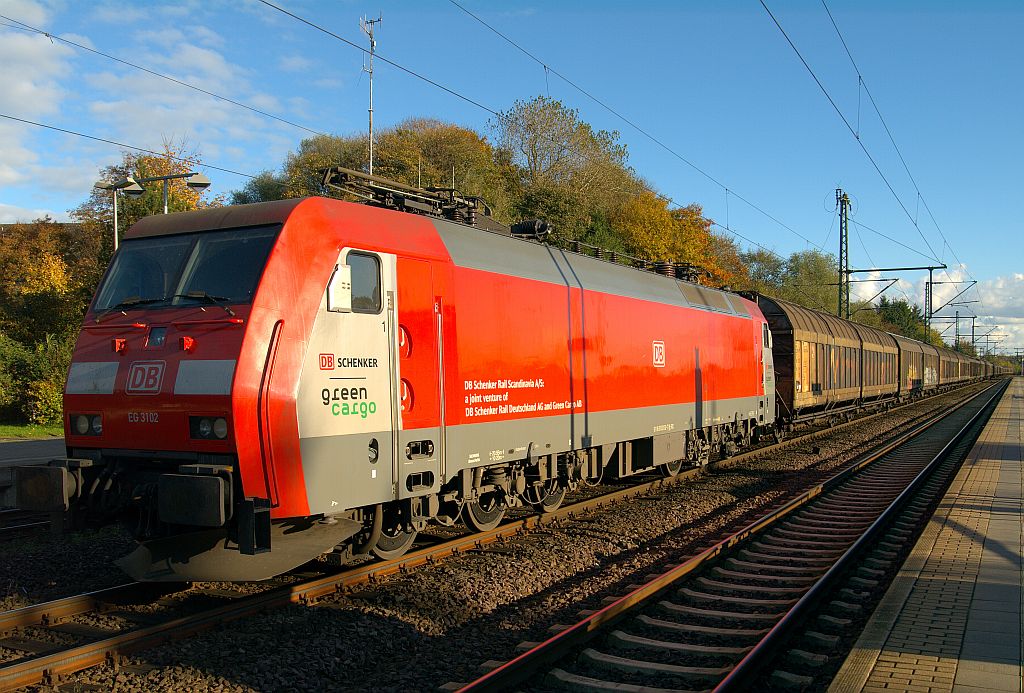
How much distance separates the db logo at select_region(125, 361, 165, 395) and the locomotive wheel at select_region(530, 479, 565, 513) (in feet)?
18.5

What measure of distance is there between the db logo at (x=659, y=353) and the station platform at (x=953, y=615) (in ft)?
14.8

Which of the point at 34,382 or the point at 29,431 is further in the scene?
the point at 34,382

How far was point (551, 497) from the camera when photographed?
11250 millimetres

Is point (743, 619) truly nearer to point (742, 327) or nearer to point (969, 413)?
point (742, 327)

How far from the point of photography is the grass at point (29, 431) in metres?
20.3

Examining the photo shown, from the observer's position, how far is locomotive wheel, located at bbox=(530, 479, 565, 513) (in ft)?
35.8

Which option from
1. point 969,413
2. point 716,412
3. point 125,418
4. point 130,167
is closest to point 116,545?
point 125,418

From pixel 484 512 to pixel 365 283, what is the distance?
3.82 metres

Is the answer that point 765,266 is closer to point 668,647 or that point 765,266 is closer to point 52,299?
point 52,299

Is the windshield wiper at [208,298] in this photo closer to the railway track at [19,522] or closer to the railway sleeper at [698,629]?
the railway sleeper at [698,629]

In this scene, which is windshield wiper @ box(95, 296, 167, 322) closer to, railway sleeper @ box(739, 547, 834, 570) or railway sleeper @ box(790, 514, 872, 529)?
railway sleeper @ box(739, 547, 834, 570)

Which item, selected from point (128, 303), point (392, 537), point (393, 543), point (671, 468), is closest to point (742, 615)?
point (392, 537)

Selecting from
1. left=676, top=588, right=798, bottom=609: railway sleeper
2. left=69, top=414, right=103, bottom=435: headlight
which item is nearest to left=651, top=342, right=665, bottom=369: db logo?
left=676, top=588, right=798, bottom=609: railway sleeper

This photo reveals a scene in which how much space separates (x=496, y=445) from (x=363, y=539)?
5.89 ft
